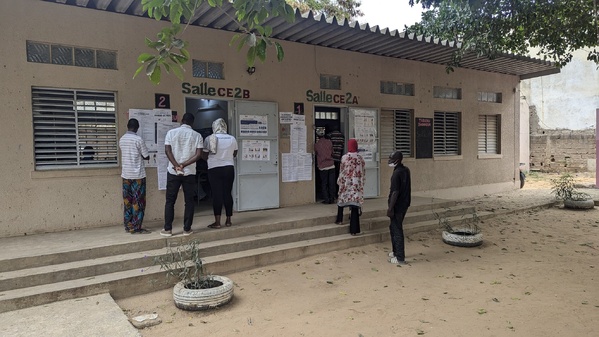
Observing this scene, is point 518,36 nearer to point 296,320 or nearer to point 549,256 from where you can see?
point 549,256

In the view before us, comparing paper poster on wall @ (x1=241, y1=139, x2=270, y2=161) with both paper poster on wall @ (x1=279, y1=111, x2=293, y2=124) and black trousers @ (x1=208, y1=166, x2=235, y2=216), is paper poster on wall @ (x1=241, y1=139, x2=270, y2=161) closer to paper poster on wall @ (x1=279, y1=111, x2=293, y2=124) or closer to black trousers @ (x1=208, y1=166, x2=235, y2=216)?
paper poster on wall @ (x1=279, y1=111, x2=293, y2=124)

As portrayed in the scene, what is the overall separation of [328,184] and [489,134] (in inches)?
250

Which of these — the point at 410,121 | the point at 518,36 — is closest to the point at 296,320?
the point at 410,121

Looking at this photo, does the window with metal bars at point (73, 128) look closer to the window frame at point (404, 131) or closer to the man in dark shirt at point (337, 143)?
the man in dark shirt at point (337, 143)

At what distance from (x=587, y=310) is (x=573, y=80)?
70.8 feet

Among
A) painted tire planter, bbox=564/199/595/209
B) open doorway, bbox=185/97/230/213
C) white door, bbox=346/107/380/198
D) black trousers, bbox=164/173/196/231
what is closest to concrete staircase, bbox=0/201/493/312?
black trousers, bbox=164/173/196/231

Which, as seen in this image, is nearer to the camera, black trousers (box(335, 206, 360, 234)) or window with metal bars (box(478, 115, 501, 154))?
black trousers (box(335, 206, 360, 234))

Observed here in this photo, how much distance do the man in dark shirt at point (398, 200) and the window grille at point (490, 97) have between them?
7086 mm

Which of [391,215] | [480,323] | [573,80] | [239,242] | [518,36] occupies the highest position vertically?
[573,80]

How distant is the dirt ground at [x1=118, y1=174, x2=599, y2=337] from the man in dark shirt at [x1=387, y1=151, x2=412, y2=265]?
0.25 metres

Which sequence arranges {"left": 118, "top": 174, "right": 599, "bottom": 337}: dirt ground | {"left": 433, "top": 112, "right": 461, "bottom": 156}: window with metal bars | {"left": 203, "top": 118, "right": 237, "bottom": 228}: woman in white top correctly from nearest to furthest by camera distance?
1. {"left": 118, "top": 174, "right": 599, "bottom": 337}: dirt ground
2. {"left": 203, "top": 118, "right": 237, "bottom": 228}: woman in white top
3. {"left": 433, "top": 112, "right": 461, "bottom": 156}: window with metal bars

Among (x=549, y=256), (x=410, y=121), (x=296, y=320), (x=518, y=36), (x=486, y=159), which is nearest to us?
(x=296, y=320)

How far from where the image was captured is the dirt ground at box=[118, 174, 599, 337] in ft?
11.8

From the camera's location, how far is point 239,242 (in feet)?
17.7
